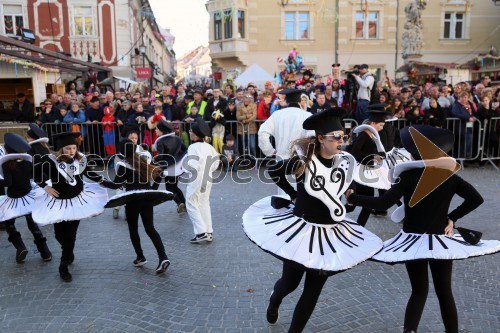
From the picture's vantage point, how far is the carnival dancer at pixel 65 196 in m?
5.25

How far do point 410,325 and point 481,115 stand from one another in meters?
9.58

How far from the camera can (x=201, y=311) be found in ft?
14.8

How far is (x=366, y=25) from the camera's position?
32.8m

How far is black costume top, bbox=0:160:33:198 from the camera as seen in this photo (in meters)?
5.79

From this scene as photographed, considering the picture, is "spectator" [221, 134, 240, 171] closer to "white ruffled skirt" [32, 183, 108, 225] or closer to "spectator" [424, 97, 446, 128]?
"spectator" [424, 97, 446, 128]

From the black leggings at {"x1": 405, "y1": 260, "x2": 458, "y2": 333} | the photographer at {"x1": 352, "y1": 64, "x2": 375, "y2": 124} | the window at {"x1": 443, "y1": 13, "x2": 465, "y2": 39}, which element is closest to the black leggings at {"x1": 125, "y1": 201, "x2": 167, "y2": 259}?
the black leggings at {"x1": 405, "y1": 260, "x2": 458, "y2": 333}

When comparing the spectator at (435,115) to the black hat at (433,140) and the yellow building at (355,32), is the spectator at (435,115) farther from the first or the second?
the yellow building at (355,32)

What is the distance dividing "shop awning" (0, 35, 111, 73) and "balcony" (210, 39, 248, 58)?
14.4 metres

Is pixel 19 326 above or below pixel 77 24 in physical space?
below

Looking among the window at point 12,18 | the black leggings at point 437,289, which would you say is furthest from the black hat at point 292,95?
the window at point 12,18

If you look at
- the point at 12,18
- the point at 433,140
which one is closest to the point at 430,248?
the point at 433,140

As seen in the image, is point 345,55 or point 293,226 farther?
point 345,55

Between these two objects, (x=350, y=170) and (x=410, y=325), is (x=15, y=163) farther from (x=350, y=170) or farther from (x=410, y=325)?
(x=410, y=325)

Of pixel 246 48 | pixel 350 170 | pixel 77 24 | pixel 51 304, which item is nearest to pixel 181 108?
pixel 51 304
